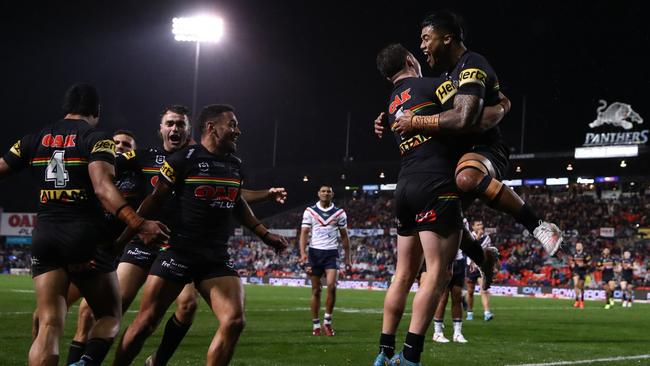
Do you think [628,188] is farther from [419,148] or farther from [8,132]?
[419,148]

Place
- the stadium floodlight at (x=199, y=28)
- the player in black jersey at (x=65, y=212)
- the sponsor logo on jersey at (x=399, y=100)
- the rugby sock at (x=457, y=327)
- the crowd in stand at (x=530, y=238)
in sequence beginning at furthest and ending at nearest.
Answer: the crowd in stand at (x=530, y=238) → the stadium floodlight at (x=199, y=28) → the rugby sock at (x=457, y=327) → the sponsor logo on jersey at (x=399, y=100) → the player in black jersey at (x=65, y=212)

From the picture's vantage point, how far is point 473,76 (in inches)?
230

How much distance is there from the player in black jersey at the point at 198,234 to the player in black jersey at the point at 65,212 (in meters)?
0.57

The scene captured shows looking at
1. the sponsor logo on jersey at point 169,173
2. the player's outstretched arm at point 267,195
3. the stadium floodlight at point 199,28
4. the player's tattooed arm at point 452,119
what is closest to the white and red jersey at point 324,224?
the player's outstretched arm at point 267,195

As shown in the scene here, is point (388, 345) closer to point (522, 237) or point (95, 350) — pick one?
point (95, 350)

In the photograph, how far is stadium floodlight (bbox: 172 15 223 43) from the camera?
130ft

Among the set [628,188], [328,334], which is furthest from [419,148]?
[628,188]

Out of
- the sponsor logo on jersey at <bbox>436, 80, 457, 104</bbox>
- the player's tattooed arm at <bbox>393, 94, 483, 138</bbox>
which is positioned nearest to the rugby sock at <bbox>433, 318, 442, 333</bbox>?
the sponsor logo on jersey at <bbox>436, 80, 457, 104</bbox>

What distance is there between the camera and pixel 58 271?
19.4 feet

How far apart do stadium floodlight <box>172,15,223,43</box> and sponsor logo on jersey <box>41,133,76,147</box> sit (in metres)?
33.8

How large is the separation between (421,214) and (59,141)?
2.84 meters

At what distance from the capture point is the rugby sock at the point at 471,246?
22.4ft

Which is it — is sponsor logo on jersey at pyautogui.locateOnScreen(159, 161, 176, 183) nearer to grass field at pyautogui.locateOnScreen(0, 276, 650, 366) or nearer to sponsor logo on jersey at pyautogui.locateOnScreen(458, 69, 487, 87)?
sponsor logo on jersey at pyautogui.locateOnScreen(458, 69, 487, 87)

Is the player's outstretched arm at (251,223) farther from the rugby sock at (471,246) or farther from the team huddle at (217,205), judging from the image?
the rugby sock at (471,246)
